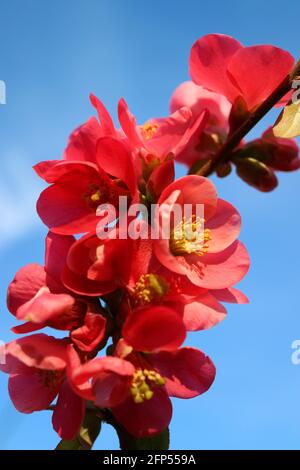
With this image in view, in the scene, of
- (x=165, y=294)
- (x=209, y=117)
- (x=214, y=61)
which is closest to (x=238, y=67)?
(x=214, y=61)

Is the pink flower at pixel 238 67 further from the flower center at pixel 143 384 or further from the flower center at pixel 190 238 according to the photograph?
the flower center at pixel 143 384

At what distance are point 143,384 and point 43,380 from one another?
188mm

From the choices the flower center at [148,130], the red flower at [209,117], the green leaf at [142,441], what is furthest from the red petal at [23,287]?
the red flower at [209,117]

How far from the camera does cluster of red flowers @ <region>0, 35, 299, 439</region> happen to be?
816 millimetres

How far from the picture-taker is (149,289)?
2.80 feet

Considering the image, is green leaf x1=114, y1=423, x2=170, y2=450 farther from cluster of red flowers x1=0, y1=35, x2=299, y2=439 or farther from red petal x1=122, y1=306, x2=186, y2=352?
red petal x1=122, y1=306, x2=186, y2=352

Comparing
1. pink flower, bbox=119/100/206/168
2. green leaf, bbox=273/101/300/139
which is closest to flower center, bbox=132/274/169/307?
pink flower, bbox=119/100/206/168

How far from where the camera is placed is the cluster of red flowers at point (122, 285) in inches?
32.1

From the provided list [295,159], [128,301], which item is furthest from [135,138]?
[295,159]

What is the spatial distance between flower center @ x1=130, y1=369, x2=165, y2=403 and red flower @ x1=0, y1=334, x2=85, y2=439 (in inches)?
3.8

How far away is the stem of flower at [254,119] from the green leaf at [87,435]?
517 mm

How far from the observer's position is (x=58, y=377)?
891mm

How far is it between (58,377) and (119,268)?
19 cm

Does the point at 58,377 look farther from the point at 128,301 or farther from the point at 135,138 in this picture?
the point at 135,138
